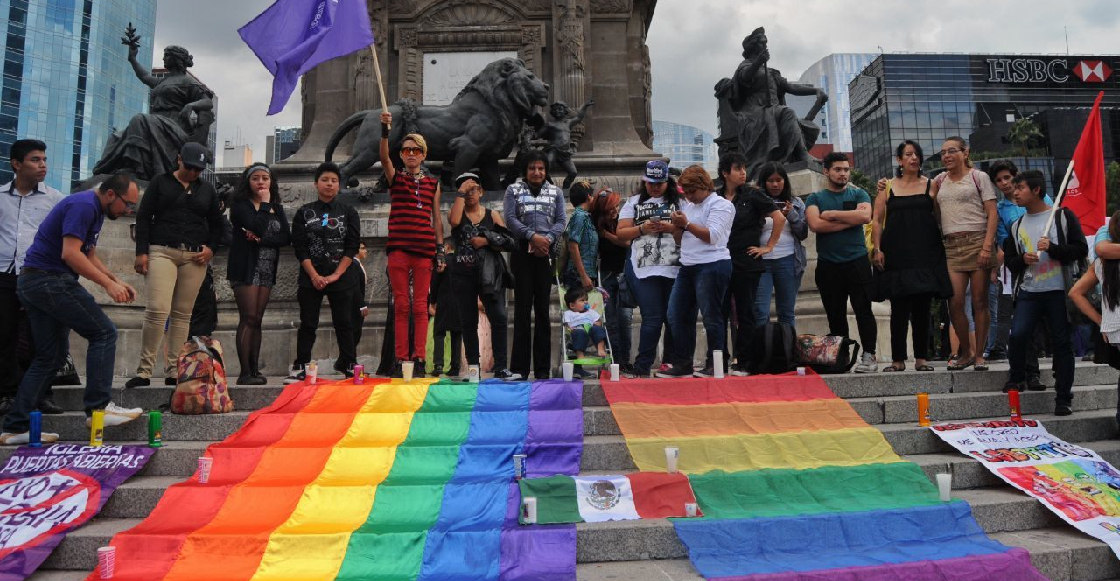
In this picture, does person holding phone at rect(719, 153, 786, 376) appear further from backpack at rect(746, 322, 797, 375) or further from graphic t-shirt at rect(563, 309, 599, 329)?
graphic t-shirt at rect(563, 309, 599, 329)

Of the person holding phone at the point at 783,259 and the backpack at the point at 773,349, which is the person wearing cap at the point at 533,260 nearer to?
the backpack at the point at 773,349

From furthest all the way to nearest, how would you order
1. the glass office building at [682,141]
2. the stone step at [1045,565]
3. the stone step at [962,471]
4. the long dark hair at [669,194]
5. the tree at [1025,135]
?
the glass office building at [682,141] < the tree at [1025,135] < the long dark hair at [669,194] < the stone step at [962,471] < the stone step at [1045,565]

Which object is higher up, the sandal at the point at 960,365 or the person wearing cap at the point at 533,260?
the person wearing cap at the point at 533,260

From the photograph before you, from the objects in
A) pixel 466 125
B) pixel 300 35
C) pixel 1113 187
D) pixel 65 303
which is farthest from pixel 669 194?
pixel 1113 187

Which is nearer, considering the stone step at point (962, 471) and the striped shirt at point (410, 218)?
the stone step at point (962, 471)

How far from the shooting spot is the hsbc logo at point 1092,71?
94.5 m

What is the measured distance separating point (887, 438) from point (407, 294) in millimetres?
4064

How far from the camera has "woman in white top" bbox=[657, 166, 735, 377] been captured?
6.70 meters

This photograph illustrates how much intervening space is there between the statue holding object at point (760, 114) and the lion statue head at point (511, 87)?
3.44 m

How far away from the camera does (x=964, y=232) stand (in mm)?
6898

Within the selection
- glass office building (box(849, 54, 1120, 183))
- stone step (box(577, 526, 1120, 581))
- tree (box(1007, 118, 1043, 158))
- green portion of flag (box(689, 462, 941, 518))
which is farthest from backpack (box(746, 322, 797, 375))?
glass office building (box(849, 54, 1120, 183))

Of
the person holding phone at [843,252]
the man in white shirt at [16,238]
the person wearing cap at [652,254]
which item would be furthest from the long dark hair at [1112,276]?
the man in white shirt at [16,238]

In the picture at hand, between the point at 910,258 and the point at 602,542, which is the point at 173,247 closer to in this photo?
the point at 602,542

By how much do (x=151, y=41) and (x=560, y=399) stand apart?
93.4 metres
